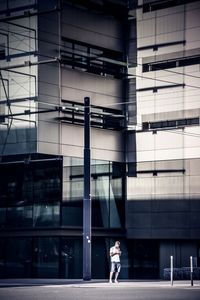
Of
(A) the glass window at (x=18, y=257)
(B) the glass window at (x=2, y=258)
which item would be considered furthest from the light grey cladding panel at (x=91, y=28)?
(B) the glass window at (x=2, y=258)

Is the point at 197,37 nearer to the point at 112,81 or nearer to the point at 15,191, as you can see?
the point at 112,81

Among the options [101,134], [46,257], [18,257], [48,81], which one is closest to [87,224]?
[46,257]

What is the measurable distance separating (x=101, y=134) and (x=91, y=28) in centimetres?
569

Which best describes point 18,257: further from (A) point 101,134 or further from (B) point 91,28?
(B) point 91,28

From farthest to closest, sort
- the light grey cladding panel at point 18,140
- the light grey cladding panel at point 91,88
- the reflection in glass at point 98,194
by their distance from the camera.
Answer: the light grey cladding panel at point 91,88, the reflection in glass at point 98,194, the light grey cladding panel at point 18,140

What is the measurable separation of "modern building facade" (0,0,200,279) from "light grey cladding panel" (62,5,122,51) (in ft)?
0.20

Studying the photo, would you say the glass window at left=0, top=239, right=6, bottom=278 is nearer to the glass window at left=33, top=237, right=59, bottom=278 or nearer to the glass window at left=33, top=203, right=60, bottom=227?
the glass window at left=33, top=237, right=59, bottom=278

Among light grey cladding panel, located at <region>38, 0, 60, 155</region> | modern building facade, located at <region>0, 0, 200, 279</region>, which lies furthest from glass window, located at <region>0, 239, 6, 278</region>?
light grey cladding panel, located at <region>38, 0, 60, 155</region>

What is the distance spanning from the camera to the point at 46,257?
34.5 meters

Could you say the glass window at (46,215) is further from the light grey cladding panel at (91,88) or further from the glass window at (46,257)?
the light grey cladding panel at (91,88)

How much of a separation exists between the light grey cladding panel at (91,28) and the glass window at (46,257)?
10561mm

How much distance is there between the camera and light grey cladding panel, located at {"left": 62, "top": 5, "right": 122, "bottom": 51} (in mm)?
35691

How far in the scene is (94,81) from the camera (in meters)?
36.7

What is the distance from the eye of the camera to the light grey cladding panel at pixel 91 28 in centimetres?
Answer: 3569
